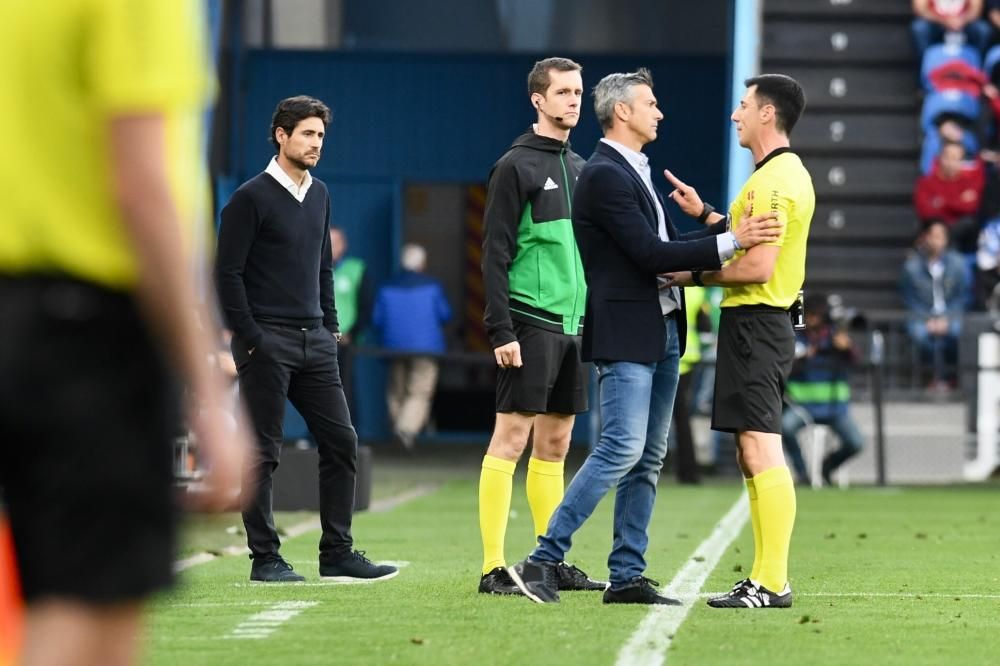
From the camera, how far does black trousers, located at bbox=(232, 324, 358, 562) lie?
26.1ft

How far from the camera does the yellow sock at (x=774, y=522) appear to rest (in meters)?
7.03

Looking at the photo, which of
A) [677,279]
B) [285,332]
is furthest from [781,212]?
[285,332]

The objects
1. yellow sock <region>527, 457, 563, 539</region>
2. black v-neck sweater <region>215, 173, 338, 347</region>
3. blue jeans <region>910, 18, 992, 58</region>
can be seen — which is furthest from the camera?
blue jeans <region>910, 18, 992, 58</region>

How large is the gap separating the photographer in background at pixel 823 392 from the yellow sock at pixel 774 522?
9.08 metres

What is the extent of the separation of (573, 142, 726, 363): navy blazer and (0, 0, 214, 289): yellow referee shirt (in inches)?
161

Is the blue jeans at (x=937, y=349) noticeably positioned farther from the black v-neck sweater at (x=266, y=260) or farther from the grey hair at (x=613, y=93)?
the grey hair at (x=613, y=93)

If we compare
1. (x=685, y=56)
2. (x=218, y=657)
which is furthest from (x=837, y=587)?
(x=685, y=56)

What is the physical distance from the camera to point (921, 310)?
57.4 feet

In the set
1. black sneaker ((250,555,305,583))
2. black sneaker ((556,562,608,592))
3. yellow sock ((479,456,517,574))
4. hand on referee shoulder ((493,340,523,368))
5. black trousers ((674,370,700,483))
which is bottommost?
black trousers ((674,370,700,483))

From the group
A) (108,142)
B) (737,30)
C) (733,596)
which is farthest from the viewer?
(737,30)

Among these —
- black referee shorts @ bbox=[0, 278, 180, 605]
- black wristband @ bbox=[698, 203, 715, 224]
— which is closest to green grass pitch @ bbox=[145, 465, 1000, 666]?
black wristband @ bbox=[698, 203, 715, 224]

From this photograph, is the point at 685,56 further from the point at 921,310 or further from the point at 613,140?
the point at 613,140

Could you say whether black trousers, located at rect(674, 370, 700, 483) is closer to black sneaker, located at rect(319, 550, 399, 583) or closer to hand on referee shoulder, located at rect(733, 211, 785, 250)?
black sneaker, located at rect(319, 550, 399, 583)

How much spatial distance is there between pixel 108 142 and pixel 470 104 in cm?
1955
